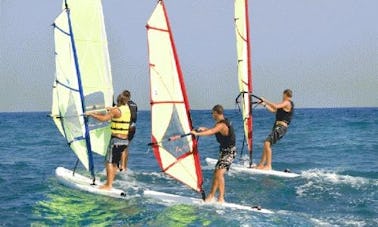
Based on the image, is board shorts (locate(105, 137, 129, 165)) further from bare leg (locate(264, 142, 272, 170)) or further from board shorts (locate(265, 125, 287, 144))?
board shorts (locate(265, 125, 287, 144))

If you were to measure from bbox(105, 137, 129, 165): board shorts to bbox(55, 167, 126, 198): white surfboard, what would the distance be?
1.95ft

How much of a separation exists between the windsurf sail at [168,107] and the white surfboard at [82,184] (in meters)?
1.30

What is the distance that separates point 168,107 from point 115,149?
182 cm

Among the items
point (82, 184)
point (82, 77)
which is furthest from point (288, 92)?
point (82, 184)

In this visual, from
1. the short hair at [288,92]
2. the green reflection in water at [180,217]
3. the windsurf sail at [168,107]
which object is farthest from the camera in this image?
the short hair at [288,92]

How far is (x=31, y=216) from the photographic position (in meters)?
10.0

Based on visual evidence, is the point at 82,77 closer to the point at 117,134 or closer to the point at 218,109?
the point at 117,134

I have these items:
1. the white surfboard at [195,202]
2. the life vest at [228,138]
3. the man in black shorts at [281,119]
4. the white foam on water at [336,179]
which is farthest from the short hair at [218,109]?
the white foam on water at [336,179]

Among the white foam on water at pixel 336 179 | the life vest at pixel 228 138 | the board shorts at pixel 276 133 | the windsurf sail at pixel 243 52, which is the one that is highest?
the windsurf sail at pixel 243 52

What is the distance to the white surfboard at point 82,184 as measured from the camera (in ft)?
37.0

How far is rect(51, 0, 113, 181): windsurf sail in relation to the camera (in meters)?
11.8

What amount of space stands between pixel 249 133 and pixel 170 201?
523 centimetres

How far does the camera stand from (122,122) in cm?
1140

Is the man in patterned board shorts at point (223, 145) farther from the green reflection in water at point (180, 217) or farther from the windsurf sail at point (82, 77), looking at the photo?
the windsurf sail at point (82, 77)
